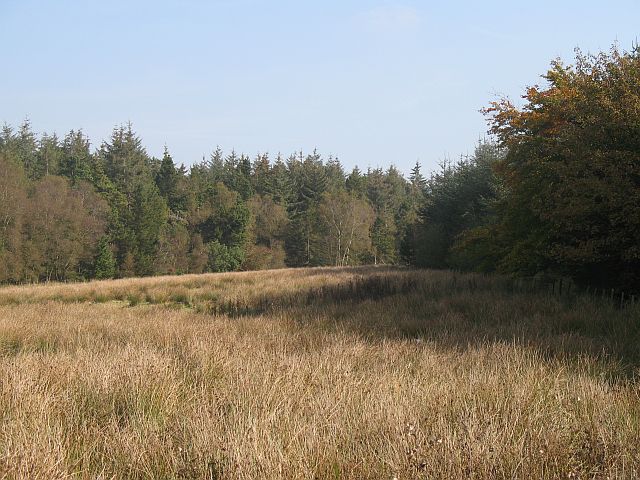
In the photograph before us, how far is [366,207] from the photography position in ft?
210

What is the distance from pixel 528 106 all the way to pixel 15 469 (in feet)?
59.9

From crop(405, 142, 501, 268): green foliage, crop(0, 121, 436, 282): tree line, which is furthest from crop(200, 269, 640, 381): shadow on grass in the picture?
crop(0, 121, 436, 282): tree line

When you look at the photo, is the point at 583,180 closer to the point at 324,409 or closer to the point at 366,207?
the point at 324,409

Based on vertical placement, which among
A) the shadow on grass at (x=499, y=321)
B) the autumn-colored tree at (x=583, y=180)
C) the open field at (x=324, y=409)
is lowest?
the shadow on grass at (x=499, y=321)

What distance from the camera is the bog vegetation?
11711 mm

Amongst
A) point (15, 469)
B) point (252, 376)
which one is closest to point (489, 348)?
point (252, 376)

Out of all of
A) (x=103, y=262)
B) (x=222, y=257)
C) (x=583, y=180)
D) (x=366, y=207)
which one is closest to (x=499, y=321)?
(x=583, y=180)

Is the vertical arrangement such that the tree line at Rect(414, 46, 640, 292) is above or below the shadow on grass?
above

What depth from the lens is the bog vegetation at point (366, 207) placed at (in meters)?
11.7

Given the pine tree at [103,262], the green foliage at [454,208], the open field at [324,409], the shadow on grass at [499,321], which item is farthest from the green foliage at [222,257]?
the open field at [324,409]

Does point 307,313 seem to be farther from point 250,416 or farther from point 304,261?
point 304,261

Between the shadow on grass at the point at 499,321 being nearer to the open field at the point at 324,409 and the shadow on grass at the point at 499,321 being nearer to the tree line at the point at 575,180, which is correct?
the open field at the point at 324,409

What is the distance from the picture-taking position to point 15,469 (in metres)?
2.54

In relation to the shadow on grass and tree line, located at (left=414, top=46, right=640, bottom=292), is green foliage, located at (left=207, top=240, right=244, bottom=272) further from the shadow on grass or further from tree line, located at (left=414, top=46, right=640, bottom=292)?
the shadow on grass
